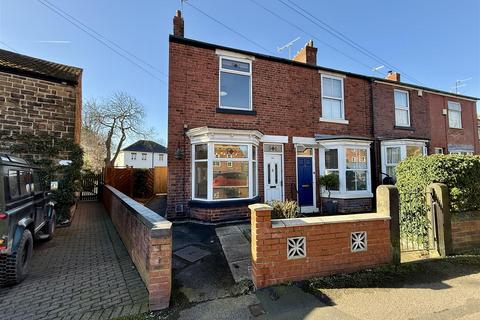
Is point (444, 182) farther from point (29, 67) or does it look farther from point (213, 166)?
point (29, 67)

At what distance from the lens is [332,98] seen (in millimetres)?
10734

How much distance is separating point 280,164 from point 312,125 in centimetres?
238

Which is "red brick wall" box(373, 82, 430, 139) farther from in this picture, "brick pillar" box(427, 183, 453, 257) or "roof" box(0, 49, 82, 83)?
"roof" box(0, 49, 82, 83)

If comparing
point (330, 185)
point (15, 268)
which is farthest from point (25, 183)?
point (330, 185)

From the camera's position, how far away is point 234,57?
9.11 m

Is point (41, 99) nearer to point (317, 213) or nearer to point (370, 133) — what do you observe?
point (317, 213)

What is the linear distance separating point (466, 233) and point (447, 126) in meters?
12.0

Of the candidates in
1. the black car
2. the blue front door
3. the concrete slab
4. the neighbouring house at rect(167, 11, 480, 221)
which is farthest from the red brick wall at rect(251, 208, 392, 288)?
the blue front door

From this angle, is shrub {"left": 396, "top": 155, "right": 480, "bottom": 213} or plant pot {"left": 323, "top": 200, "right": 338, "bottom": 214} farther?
plant pot {"left": 323, "top": 200, "right": 338, "bottom": 214}

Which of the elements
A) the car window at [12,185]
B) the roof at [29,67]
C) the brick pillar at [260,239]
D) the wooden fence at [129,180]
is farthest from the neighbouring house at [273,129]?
the wooden fence at [129,180]

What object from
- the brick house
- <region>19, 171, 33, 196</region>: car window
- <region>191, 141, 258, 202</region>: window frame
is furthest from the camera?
<region>191, 141, 258, 202</region>: window frame

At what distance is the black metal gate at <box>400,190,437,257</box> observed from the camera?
4887 millimetres

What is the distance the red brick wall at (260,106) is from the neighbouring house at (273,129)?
0.12 feet

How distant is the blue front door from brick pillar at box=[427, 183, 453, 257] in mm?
4984
